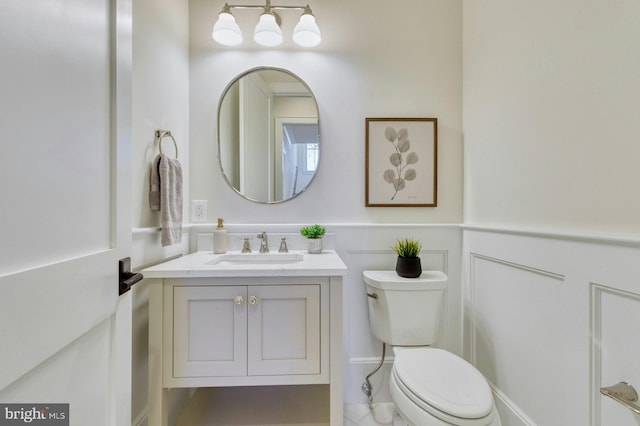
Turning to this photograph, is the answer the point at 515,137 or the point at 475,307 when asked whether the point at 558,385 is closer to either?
the point at 475,307

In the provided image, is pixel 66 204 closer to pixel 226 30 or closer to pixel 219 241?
pixel 219 241

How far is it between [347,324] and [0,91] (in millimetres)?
1598

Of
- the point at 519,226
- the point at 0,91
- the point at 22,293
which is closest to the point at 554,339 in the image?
the point at 519,226

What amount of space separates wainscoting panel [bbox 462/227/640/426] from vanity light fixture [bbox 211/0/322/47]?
1.44 meters

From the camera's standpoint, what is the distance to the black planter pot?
4.69 feet

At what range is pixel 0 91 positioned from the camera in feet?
1.36

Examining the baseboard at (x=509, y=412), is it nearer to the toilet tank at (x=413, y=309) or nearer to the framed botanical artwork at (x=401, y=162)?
the toilet tank at (x=413, y=309)

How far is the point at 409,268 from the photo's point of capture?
1435 mm

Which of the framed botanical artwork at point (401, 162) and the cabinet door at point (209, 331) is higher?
the framed botanical artwork at point (401, 162)

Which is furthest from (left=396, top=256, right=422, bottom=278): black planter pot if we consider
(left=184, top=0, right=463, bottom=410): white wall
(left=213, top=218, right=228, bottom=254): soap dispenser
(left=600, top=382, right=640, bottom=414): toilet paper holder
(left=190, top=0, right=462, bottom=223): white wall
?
(left=213, top=218, right=228, bottom=254): soap dispenser

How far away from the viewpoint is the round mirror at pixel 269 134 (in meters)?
1.65

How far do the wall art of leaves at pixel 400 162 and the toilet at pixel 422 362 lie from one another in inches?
21.6

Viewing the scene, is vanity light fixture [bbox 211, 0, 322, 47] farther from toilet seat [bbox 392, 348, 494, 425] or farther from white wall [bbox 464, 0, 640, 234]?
toilet seat [bbox 392, 348, 494, 425]

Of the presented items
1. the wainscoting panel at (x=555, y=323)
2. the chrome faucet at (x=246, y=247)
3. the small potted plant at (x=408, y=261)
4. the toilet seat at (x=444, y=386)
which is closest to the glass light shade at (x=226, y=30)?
the chrome faucet at (x=246, y=247)
